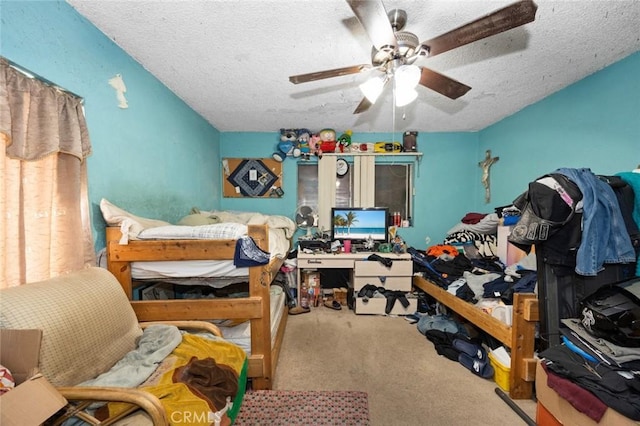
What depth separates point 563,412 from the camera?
1.21 metres

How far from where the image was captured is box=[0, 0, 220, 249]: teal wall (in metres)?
1.23

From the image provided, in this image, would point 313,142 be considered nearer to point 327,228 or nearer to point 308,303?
point 327,228

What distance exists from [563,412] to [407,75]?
6.26ft

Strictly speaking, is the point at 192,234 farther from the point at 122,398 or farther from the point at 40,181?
the point at 122,398

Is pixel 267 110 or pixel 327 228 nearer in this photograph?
pixel 267 110

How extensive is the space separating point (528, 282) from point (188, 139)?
351 cm

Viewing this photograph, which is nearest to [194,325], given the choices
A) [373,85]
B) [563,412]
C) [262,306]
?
[262,306]

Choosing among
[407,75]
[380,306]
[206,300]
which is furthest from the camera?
[380,306]

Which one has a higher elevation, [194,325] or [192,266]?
[192,266]

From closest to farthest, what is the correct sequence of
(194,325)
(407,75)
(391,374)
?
1. (407,75)
2. (194,325)
3. (391,374)

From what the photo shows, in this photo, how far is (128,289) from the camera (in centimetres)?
162

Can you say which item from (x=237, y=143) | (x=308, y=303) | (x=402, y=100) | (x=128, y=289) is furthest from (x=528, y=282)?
(x=237, y=143)

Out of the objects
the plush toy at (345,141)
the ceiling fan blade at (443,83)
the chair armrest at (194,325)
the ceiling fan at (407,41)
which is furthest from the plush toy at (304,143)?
the chair armrest at (194,325)

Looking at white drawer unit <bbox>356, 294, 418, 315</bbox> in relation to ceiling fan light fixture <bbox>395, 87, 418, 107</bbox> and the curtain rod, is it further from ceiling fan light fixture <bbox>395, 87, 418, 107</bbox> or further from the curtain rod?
the curtain rod
